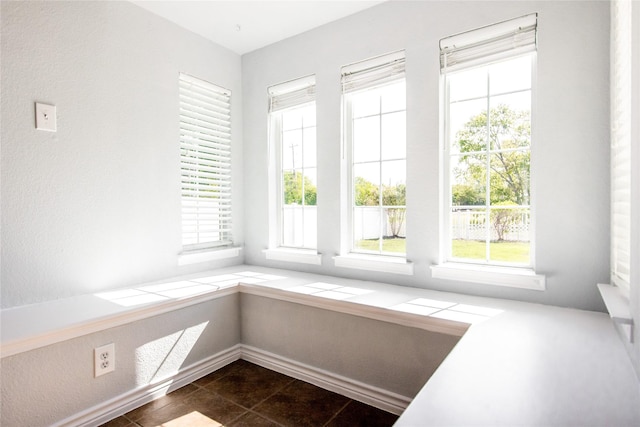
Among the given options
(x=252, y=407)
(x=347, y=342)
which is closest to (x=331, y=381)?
(x=347, y=342)

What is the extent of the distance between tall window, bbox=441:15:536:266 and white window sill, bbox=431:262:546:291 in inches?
2.9

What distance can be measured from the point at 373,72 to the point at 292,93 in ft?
2.61

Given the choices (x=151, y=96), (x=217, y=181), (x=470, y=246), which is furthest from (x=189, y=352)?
(x=470, y=246)

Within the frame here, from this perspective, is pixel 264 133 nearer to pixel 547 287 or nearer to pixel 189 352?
pixel 189 352

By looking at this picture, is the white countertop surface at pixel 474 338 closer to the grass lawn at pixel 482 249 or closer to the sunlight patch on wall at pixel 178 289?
the sunlight patch on wall at pixel 178 289

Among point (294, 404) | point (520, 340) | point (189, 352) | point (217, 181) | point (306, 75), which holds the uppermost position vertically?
point (306, 75)

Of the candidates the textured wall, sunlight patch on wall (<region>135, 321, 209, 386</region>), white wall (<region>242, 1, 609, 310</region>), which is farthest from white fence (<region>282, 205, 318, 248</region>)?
sunlight patch on wall (<region>135, 321, 209, 386</region>)

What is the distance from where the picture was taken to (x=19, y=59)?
1862mm

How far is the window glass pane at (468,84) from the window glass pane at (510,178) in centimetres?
44

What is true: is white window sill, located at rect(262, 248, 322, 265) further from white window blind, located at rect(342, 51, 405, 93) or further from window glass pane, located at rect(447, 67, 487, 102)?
window glass pane, located at rect(447, 67, 487, 102)

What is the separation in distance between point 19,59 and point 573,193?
316 centimetres

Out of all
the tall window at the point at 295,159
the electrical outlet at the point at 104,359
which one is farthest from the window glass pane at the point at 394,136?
the electrical outlet at the point at 104,359

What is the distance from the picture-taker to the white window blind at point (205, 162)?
2.79m

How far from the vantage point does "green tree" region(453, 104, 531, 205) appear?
202cm
